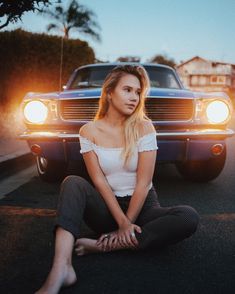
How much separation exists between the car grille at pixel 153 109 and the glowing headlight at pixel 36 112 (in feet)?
0.70

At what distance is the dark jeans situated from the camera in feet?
8.16

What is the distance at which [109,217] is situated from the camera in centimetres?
279

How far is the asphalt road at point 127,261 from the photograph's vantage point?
88.5 inches

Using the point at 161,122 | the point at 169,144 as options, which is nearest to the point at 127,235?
the point at 169,144

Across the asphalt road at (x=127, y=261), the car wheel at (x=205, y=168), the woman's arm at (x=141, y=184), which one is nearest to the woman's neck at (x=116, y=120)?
the woman's arm at (x=141, y=184)

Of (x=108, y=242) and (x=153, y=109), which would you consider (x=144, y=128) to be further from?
(x=153, y=109)

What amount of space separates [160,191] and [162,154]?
471mm

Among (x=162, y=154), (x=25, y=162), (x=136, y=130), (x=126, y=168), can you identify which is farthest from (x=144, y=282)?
(x=25, y=162)

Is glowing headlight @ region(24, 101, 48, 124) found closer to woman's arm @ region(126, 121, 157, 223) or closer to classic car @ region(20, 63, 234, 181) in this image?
classic car @ region(20, 63, 234, 181)

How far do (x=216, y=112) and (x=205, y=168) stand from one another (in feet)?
2.53

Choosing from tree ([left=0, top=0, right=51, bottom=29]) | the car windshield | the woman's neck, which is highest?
tree ([left=0, top=0, right=51, bottom=29])

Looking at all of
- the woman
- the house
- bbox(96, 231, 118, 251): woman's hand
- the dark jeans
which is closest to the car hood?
the woman

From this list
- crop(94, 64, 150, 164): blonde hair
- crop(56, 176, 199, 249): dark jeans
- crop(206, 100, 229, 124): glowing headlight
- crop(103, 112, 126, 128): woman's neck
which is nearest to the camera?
crop(56, 176, 199, 249): dark jeans

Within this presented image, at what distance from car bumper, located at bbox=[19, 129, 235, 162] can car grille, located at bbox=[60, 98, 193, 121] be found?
0.59ft
